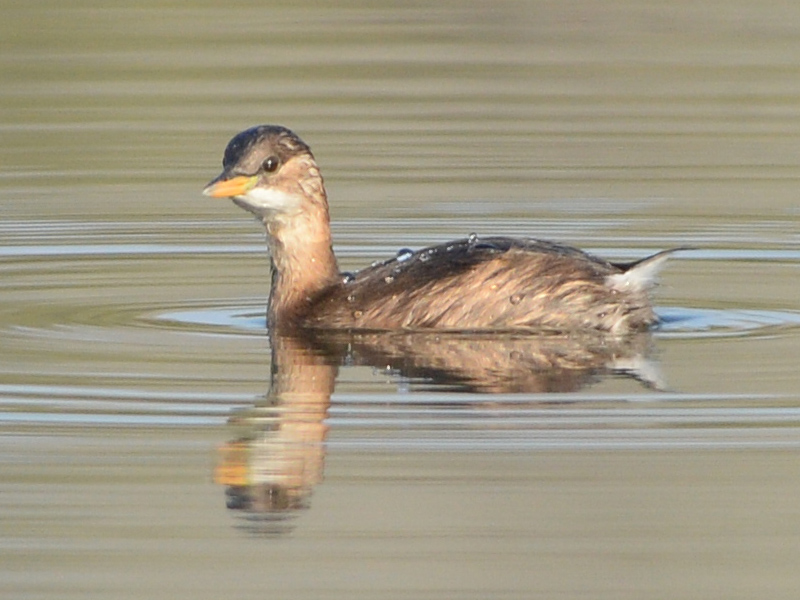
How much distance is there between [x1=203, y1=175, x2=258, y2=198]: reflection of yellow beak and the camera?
34.6 feet

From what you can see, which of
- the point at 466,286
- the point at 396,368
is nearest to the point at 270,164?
the point at 466,286

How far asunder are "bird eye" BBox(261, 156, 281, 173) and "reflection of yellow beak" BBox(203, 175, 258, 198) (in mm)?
86

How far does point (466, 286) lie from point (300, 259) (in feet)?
3.46

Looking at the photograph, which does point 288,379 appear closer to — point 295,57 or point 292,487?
point 292,487

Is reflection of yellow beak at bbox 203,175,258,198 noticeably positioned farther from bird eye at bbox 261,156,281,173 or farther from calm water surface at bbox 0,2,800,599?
calm water surface at bbox 0,2,800,599

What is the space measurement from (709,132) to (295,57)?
651 centimetres

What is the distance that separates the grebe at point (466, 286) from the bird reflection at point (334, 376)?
8 centimetres

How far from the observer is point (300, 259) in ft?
36.6

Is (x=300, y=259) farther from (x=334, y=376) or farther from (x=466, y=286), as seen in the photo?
(x=334, y=376)

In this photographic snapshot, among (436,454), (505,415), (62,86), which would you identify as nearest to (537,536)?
(436,454)

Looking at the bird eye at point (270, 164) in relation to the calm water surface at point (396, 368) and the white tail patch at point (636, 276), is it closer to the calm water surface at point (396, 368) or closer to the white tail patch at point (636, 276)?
the calm water surface at point (396, 368)

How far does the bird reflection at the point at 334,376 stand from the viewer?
779 cm

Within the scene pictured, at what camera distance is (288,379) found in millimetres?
9617

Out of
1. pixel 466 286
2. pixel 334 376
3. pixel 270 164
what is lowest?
pixel 334 376
